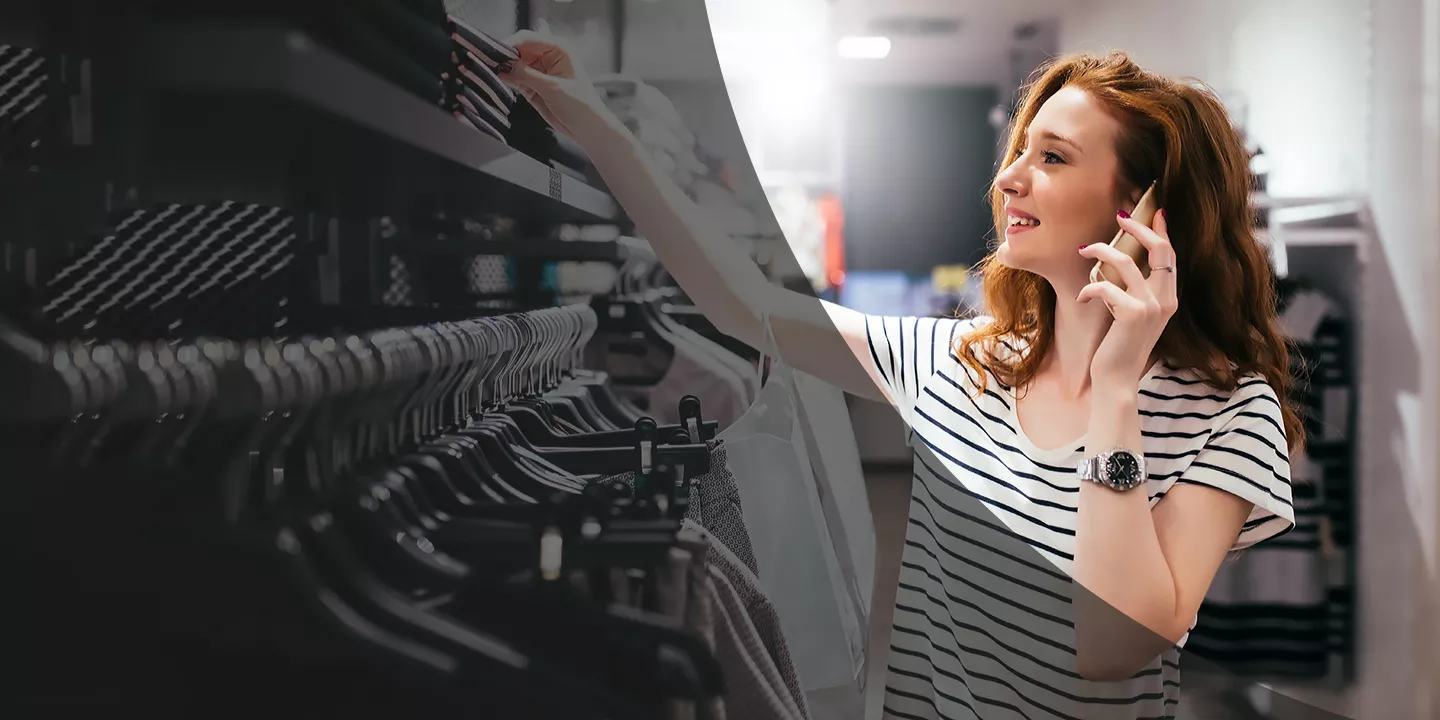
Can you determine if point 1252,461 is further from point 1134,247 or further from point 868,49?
point 868,49

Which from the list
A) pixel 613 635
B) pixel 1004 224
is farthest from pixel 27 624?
pixel 1004 224

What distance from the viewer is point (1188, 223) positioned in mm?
634

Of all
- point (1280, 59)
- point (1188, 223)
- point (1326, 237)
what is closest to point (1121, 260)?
point (1188, 223)

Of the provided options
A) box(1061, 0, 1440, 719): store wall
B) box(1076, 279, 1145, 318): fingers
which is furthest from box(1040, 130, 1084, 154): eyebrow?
box(1061, 0, 1440, 719): store wall

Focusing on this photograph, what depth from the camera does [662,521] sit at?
432 mm

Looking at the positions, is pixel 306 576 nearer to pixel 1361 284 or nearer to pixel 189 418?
pixel 189 418

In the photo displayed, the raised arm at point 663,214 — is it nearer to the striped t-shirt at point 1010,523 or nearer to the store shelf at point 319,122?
the store shelf at point 319,122

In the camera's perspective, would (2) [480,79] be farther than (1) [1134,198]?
No

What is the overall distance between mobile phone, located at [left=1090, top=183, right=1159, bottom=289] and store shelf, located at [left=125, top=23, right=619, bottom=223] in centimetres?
34

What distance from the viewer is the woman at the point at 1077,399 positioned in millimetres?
533

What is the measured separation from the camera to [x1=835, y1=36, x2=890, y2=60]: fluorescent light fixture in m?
1.87

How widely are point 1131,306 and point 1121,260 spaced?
1.2 inches

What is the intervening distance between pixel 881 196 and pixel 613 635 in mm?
1979

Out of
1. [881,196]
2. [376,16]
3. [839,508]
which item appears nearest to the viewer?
[376,16]
